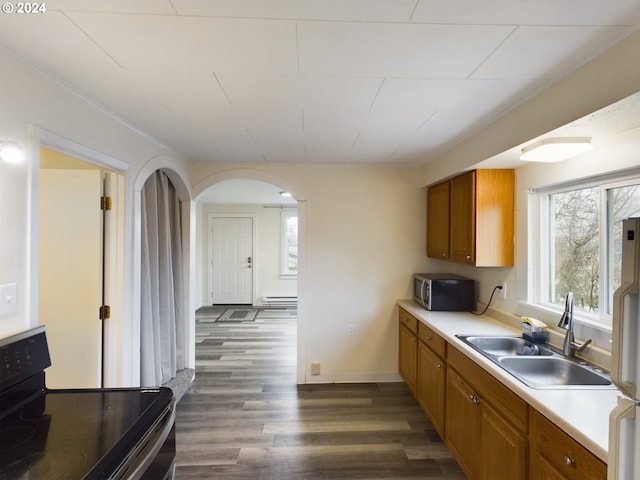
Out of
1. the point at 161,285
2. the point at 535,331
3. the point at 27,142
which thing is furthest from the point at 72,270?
the point at 535,331

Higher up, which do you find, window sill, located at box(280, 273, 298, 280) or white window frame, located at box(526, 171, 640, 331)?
white window frame, located at box(526, 171, 640, 331)

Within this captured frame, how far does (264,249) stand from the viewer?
721 cm

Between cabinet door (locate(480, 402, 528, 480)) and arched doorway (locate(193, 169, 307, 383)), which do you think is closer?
cabinet door (locate(480, 402, 528, 480))

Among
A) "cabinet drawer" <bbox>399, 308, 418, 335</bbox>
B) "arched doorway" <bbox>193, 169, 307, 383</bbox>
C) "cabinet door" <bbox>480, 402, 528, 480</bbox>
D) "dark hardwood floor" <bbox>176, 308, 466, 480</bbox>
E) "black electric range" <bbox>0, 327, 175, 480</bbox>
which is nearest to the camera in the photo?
"black electric range" <bbox>0, 327, 175, 480</bbox>

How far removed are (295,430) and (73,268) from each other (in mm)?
2057

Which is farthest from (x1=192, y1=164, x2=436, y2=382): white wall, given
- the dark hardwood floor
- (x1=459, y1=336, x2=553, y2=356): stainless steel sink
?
(x1=459, y1=336, x2=553, y2=356): stainless steel sink

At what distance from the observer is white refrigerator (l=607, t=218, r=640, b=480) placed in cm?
78

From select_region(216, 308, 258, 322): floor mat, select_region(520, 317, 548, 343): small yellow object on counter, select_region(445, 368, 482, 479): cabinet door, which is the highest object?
select_region(520, 317, 548, 343): small yellow object on counter

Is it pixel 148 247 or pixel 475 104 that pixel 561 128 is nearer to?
pixel 475 104

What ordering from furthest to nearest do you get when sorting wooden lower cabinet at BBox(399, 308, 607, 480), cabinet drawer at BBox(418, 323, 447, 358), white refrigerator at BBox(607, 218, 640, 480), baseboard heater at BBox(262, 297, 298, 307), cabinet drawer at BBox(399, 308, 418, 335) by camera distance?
baseboard heater at BBox(262, 297, 298, 307) < cabinet drawer at BBox(399, 308, 418, 335) < cabinet drawer at BBox(418, 323, 447, 358) < wooden lower cabinet at BBox(399, 308, 607, 480) < white refrigerator at BBox(607, 218, 640, 480)

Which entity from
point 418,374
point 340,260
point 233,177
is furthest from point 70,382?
point 418,374

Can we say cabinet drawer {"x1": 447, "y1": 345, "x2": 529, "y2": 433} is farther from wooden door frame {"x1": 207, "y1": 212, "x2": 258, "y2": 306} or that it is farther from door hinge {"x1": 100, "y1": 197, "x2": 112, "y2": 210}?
wooden door frame {"x1": 207, "y1": 212, "x2": 258, "y2": 306}

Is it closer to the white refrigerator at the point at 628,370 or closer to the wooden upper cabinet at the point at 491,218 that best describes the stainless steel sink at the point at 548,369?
the wooden upper cabinet at the point at 491,218

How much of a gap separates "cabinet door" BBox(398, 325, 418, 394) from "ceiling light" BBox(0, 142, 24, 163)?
2963mm
